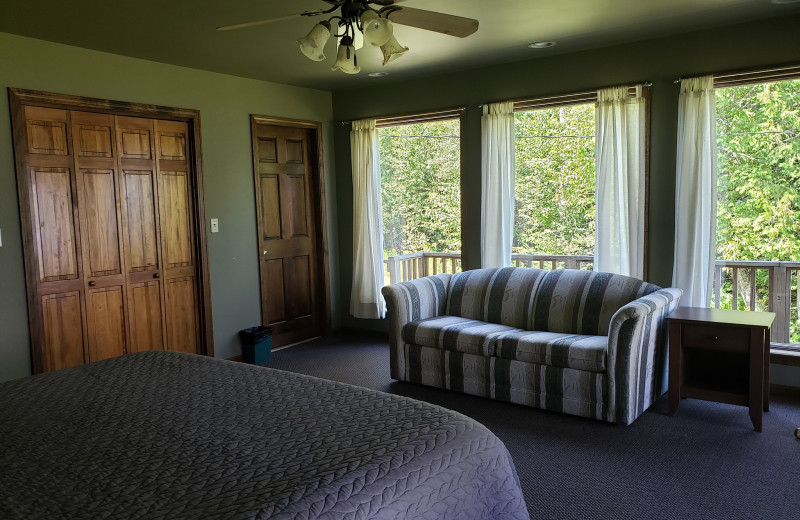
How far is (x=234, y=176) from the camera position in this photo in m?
5.12

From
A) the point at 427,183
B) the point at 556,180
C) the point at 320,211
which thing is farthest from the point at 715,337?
the point at 427,183

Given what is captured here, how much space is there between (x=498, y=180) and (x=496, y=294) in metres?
1.04

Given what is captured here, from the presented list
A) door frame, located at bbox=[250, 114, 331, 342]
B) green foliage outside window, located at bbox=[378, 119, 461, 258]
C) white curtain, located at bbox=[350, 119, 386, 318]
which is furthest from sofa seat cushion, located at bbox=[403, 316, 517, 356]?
green foliage outside window, located at bbox=[378, 119, 461, 258]

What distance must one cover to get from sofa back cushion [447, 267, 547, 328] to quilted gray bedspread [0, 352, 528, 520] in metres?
2.49

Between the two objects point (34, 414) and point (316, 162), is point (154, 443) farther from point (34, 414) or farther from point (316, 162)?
point (316, 162)

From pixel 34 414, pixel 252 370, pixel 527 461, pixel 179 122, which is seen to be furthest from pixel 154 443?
pixel 179 122

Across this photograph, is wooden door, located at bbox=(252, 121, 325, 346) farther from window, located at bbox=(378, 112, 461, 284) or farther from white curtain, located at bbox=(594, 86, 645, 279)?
white curtain, located at bbox=(594, 86, 645, 279)

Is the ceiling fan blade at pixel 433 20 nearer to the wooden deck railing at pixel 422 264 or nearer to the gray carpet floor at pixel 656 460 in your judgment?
the gray carpet floor at pixel 656 460

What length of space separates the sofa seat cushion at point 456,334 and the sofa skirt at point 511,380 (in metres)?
0.05

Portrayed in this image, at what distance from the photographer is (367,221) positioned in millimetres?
5785

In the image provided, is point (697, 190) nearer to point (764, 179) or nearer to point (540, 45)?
point (540, 45)

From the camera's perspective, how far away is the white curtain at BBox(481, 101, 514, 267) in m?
4.89

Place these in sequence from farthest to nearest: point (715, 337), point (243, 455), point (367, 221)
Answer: point (367, 221)
point (715, 337)
point (243, 455)

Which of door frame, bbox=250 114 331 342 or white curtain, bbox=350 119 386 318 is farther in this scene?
door frame, bbox=250 114 331 342
